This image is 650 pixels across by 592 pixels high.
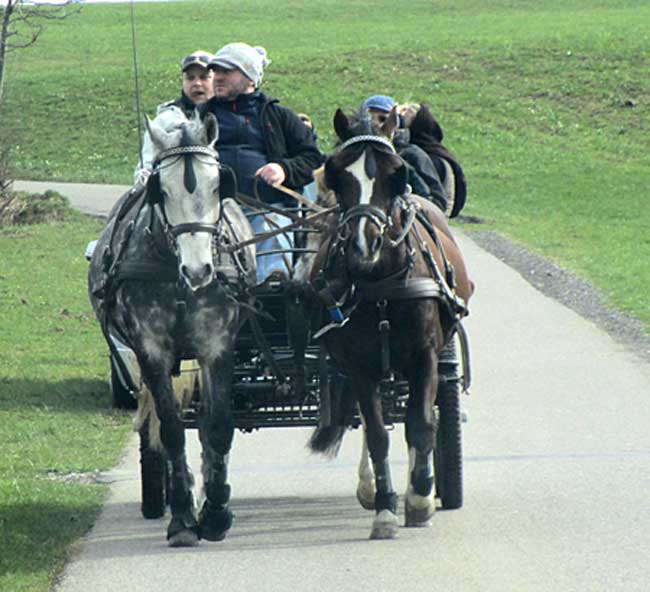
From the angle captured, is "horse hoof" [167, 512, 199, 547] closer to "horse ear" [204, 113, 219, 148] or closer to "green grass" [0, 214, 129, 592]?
"green grass" [0, 214, 129, 592]

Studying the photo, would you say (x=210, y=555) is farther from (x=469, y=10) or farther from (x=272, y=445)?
(x=469, y=10)

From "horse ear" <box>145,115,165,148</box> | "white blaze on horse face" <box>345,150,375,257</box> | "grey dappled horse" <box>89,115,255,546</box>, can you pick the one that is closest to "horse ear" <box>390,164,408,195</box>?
"white blaze on horse face" <box>345,150,375,257</box>

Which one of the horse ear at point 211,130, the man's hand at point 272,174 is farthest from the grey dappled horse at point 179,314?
the man's hand at point 272,174

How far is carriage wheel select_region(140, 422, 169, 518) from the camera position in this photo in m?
7.78

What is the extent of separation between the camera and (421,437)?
736 cm

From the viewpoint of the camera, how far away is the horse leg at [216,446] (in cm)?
734

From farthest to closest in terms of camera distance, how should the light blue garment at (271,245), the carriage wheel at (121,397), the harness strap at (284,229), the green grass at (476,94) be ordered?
the green grass at (476,94) < the carriage wheel at (121,397) < the light blue garment at (271,245) < the harness strap at (284,229)

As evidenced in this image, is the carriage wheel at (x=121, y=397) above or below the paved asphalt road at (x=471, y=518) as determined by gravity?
below

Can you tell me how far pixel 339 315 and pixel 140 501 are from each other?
1.78 meters

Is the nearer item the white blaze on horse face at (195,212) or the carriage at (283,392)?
the white blaze on horse face at (195,212)

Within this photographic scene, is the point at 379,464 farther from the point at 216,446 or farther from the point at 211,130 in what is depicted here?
the point at 211,130

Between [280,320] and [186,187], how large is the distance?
129 cm

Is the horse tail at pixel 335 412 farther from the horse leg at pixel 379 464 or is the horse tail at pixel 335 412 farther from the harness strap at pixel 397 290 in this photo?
the harness strap at pixel 397 290

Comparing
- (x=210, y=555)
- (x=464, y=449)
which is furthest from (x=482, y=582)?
(x=464, y=449)
